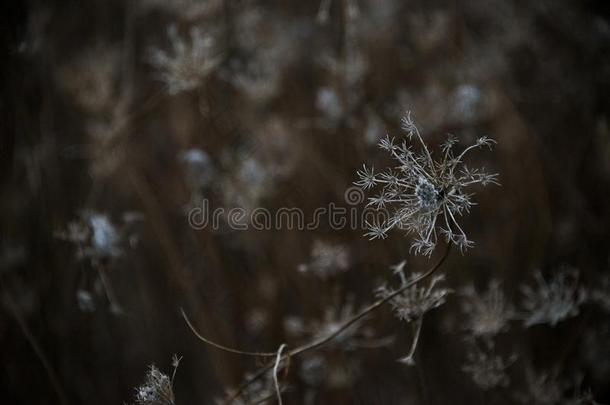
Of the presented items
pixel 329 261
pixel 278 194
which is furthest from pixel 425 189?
pixel 278 194

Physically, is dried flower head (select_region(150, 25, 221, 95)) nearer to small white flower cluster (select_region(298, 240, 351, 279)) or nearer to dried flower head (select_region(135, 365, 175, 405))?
small white flower cluster (select_region(298, 240, 351, 279))

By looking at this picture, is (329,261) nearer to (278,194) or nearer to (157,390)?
(278,194)

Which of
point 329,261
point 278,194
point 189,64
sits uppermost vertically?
point 189,64

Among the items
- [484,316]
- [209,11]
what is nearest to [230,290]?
[484,316]

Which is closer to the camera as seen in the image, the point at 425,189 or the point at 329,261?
the point at 425,189

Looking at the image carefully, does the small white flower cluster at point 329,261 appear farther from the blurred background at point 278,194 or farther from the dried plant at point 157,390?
the dried plant at point 157,390

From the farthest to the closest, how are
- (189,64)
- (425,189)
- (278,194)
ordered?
1. (278,194)
2. (189,64)
3. (425,189)

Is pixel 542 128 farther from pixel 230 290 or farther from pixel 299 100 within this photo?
pixel 230 290

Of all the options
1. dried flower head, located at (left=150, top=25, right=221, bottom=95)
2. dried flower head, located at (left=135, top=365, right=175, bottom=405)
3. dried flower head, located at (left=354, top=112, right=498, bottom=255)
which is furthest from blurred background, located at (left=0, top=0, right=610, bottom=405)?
dried flower head, located at (left=354, top=112, right=498, bottom=255)
